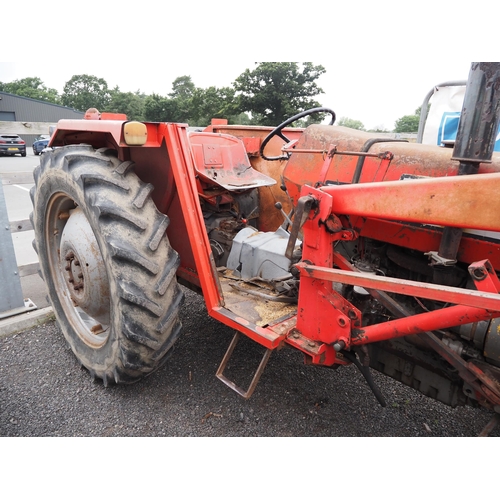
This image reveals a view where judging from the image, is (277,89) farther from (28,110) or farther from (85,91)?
(85,91)

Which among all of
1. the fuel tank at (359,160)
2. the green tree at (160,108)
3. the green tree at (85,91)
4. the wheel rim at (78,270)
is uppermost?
the green tree at (85,91)

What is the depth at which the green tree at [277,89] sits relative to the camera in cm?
2089

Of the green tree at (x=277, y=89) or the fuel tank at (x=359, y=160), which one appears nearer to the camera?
the fuel tank at (x=359, y=160)

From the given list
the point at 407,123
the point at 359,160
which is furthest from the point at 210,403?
the point at 407,123

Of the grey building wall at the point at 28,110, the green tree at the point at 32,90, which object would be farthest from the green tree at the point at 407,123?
the green tree at the point at 32,90

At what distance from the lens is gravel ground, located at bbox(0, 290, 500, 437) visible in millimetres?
1966

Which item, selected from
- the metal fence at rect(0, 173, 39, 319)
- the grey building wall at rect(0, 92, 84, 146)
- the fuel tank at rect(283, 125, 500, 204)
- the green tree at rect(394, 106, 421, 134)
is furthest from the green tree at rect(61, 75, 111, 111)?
the fuel tank at rect(283, 125, 500, 204)

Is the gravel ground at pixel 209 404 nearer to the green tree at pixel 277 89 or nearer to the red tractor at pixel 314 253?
the red tractor at pixel 314 253

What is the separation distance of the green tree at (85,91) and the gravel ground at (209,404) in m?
51.8

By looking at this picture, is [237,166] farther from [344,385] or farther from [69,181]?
[344,385]

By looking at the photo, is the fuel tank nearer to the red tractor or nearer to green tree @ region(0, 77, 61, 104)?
the red tractor

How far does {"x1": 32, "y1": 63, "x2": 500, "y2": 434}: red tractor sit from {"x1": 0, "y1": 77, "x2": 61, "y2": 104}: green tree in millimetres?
54791

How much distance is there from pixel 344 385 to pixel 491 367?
3.36 ft

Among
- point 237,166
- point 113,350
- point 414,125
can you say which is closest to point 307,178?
point 237,166
